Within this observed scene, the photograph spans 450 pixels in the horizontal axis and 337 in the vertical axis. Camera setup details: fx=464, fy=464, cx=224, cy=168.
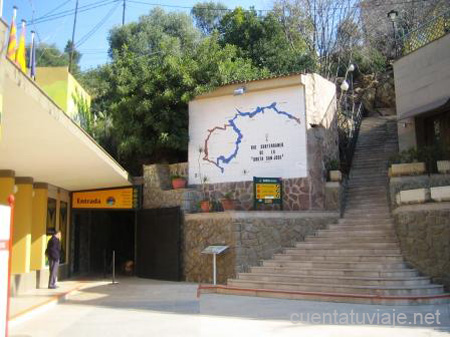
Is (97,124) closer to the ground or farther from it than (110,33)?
closer to the ground

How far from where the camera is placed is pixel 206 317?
8914mm

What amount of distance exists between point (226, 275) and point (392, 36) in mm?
Result: 20892

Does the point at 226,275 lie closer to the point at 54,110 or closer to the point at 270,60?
the point at 54,110

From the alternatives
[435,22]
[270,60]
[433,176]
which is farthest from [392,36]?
[433,176]

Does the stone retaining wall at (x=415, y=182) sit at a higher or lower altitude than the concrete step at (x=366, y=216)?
higher

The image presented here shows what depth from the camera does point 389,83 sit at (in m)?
27.8

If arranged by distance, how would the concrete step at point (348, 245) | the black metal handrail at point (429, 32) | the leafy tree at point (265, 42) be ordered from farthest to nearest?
the leafy tree at point (265, 42) → the black metal handrail at point (429, 32) → the concrete step at point (348, 245)

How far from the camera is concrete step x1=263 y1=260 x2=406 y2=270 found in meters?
11.6

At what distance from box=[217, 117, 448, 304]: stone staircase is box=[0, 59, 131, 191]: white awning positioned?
16.7ft

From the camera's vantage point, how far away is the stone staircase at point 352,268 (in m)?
10.5

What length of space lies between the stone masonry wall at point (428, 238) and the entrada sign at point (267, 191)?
4133mm

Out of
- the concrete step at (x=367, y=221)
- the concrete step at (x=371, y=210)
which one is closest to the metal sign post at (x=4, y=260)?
the concrete step at (x=367, y=221)

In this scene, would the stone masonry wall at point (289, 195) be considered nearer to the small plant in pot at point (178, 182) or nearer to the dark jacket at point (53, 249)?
the small plant in pot at point (178, 182)

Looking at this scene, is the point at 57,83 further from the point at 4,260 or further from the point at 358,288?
the point at 4,260
